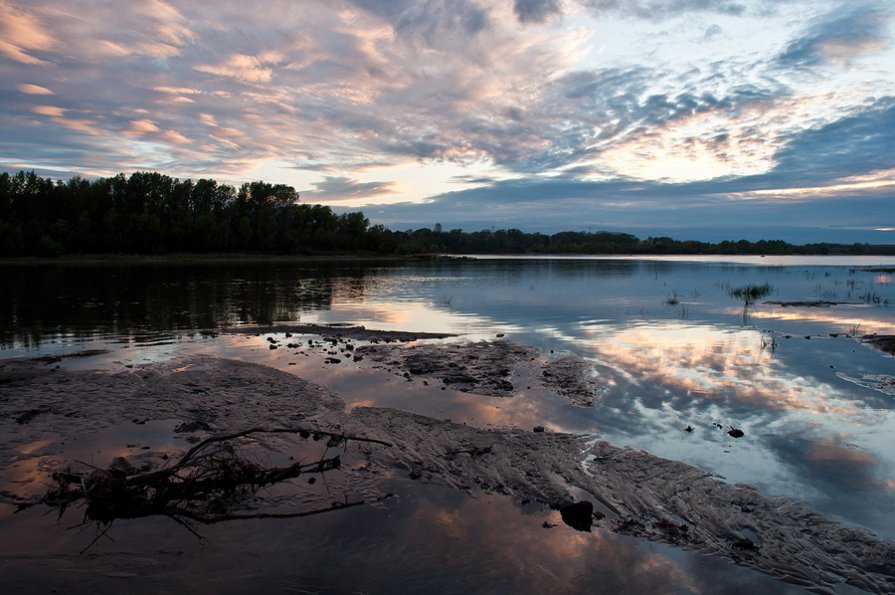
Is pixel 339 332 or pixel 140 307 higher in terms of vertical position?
pixel 140 307

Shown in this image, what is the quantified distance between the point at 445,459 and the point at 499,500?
1456mm

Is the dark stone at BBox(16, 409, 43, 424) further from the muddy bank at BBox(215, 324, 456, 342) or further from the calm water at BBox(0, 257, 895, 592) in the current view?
the muddy bank at BBox(215, 324, 456, 342)

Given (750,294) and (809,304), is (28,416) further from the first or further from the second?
(750,294)

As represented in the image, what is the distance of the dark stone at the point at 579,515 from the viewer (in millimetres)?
6814

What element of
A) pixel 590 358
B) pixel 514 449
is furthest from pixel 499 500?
pixel 590 358

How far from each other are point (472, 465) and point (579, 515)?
2070 millimetres

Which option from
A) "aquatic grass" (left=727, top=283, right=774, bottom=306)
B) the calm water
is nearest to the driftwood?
the calm water

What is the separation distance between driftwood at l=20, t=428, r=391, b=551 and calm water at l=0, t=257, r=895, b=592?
1731 mm

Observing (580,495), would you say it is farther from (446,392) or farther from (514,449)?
(446,392)

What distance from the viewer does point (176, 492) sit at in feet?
23.1

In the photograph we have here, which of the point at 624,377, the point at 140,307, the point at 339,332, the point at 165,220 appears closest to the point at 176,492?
the point at 624,377

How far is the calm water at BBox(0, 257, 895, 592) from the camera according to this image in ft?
21.7

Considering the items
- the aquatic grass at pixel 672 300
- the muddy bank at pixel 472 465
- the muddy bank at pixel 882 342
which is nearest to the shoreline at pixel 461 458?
the muddy bank at pixel 472 465

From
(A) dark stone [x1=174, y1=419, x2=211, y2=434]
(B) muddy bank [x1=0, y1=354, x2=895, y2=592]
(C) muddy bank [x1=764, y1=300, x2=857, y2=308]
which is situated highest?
(C) muddy bank [x1=764, y1=300, x2=857, y2=308]
